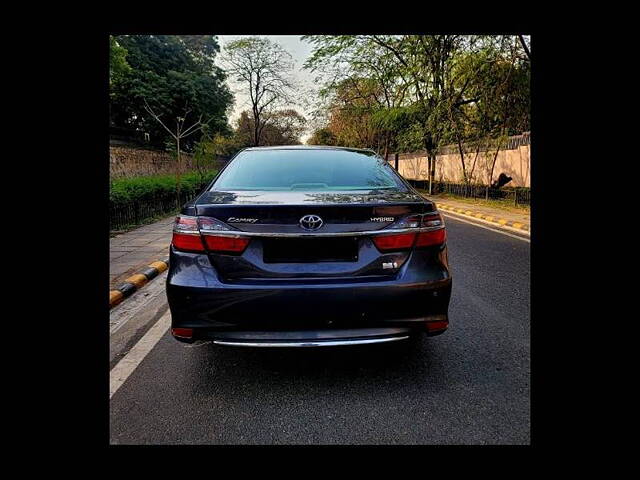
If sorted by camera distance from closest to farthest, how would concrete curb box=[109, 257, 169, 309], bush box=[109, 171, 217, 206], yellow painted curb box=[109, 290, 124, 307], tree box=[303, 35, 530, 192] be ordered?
1. yellow painted curb box=[109, 290, 124, 307]
2. concrete curb box=[109, 257, 169, 309]
3. bush box=[109, 171, 217, 206]
4. tree box=[303, 35, 530, 192]

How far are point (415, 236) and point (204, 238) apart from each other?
1.23 m

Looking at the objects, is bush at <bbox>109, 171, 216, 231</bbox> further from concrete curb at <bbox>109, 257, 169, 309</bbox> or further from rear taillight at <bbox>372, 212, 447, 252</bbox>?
rear taillight at <bbox>372, 212, 447, 252</bbox>

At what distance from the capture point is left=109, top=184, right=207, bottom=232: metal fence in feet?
30.7

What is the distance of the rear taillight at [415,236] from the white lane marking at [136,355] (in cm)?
193

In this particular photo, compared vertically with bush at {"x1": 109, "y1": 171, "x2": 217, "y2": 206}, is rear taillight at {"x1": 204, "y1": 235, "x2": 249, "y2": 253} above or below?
below

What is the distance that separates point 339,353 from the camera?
3285 mm

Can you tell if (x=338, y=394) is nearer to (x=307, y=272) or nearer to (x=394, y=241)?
(x=307, y=272)

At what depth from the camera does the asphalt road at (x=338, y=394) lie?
7.53 ft

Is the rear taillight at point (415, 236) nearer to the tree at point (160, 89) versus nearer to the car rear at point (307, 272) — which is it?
the car rear at point (307, 272)

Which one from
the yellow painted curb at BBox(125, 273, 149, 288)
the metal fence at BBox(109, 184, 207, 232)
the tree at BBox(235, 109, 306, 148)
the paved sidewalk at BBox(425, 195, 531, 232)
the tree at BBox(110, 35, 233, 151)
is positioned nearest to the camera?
the yellow painted curb at BBox(125, 273, 149, 288)

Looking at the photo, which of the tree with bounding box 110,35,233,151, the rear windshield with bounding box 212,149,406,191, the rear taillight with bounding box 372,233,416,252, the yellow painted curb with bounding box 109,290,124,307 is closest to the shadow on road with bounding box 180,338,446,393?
the rear taillight with bounding box 372,233,416,252
